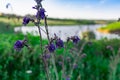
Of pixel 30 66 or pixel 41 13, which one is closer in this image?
pixel 41 13

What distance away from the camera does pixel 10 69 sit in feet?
24.6

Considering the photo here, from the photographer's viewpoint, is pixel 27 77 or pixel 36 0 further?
pixel 27 77

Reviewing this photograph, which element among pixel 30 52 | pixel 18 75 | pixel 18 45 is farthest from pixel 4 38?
pixel 18 45

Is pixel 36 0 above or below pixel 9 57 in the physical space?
above

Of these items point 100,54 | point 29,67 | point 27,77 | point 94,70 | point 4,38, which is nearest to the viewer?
point 27,77

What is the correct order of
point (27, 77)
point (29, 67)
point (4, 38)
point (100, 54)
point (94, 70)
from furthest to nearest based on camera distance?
1. point (100, 54)
2. point (4, 38)
3. point (94, 70)
4. point (29, 67)
5. point (27, 77)

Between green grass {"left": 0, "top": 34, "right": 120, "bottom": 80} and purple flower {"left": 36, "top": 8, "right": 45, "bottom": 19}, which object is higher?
purple flower {"left": 36, "top": 8, "right": 45, "bottom": 19}

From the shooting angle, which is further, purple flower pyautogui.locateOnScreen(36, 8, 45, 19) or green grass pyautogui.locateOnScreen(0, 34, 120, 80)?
green grass pyautogui.locateOnScreen(0, 34, 120, 80)

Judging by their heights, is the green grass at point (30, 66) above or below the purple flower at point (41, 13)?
below

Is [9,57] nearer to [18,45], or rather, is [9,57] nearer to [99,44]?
[99,44]

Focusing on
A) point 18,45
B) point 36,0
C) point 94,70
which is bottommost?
point 94,70

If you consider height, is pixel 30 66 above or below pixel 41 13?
below

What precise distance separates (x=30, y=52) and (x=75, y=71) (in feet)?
3.19

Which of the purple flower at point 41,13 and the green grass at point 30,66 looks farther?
the green grass at point 30,66
